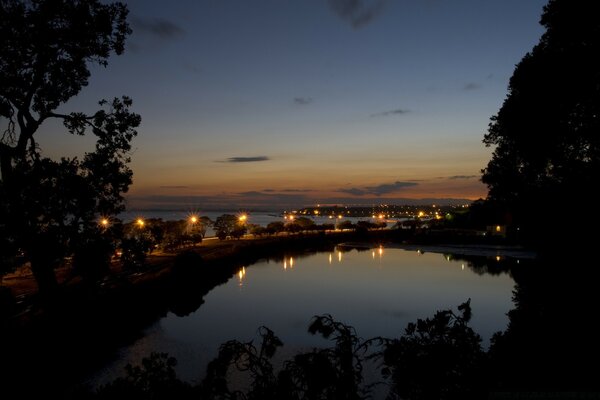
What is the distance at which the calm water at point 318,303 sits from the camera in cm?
2206

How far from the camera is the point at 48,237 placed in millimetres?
9219

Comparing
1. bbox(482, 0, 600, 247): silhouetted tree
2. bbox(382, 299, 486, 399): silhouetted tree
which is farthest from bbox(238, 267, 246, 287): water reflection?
bbox(382, 299, 486, 399): silhouetted tree

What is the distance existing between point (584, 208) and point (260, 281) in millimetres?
33334

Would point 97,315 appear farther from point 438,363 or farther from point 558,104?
point 558,104

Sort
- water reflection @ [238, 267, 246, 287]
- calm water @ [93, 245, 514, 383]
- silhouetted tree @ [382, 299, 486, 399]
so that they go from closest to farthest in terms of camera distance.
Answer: silhouetted tree @ [382, 299, 486, 399], calm water @ [93, 245, 514, 383], water reflection @ [238, 267, 246, 287]

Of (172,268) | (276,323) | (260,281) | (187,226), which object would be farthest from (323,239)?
(276,323)

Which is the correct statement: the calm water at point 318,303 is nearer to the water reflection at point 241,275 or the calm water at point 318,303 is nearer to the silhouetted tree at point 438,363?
the water reflection at point 241,275

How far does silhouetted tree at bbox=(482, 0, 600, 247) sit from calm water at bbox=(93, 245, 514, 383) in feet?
30.9

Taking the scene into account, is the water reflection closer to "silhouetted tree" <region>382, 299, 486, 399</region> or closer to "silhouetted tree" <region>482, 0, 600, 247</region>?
"silhouetted tree" <region>482, 0, 600, 247</region>

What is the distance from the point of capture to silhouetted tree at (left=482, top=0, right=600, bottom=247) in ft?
56.6

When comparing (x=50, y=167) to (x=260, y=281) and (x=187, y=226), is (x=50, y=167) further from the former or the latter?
(x=187, y=226)

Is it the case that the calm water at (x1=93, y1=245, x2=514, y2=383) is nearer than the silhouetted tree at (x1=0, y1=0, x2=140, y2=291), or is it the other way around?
the silhouetted tree at (x1=0, y1=0, x2=140, y2=291)

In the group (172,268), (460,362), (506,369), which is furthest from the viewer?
(172,268)

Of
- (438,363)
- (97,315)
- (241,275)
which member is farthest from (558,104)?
(241,275)
